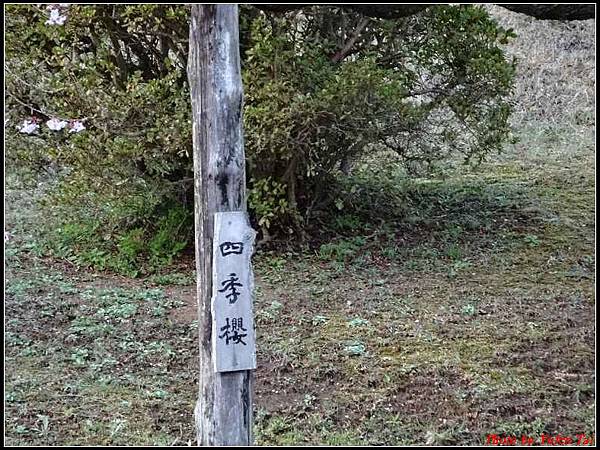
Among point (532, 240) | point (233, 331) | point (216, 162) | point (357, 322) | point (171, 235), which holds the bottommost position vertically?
point (357, 322)

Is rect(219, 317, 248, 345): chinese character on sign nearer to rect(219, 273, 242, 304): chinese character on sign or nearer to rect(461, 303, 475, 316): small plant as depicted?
rect(219, 273, 242, 304): chinese character on sign

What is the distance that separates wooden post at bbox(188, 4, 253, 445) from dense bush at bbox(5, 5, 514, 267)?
307 centimetres

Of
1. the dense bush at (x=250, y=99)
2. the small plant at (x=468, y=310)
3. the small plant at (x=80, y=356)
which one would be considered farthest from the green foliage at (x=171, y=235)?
the small plant at (x=468, y=310)

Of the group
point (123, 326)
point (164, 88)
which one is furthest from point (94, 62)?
point (123, 326)

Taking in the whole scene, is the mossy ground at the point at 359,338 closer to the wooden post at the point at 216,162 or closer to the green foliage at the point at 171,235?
the green foliage at the point at 171,235

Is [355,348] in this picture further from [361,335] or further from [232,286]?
[232,286]

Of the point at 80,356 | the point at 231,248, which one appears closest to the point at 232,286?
the point at 231,248

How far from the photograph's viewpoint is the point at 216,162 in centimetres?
322

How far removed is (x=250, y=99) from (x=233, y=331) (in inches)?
141

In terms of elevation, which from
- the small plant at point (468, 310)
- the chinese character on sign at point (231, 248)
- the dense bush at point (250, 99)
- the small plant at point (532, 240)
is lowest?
the small plant at point (468, 310)

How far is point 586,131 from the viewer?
12.1m

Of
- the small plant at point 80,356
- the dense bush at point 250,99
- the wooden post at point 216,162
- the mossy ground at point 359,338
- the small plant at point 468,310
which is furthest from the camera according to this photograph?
the dense bush at point 250,99

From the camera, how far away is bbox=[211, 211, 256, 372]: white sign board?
3.23 m

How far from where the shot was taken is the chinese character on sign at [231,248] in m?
3.23
